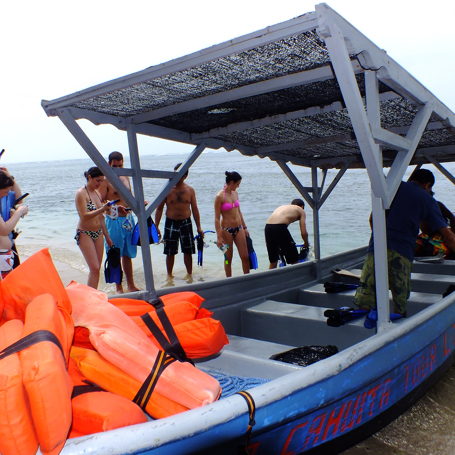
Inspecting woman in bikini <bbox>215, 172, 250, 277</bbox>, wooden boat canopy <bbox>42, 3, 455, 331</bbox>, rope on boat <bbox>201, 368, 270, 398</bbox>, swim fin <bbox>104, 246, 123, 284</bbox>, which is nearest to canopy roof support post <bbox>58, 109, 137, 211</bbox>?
wooden boat canopy <bbox>42, 3, 455, 331</bbox>

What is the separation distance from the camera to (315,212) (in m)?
6.13

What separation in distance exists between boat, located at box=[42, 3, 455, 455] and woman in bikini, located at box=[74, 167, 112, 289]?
139 centimetres

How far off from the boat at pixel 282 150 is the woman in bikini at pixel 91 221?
139 centimetres

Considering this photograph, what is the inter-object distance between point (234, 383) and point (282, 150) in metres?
3.34

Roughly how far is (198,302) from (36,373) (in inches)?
70.3

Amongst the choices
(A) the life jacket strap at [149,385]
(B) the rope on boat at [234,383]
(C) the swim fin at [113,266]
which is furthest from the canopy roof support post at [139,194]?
(A) the life jacket strap at [149,385]

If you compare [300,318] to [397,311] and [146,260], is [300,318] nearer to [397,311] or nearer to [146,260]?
[397,311]

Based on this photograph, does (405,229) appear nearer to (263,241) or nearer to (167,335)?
(167,335)

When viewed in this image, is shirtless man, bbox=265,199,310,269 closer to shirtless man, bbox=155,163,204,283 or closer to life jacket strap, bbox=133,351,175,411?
shirtless man, bbox=155,163,204,283

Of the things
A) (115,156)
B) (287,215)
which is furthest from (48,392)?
(287,215)

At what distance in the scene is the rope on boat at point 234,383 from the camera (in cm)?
271

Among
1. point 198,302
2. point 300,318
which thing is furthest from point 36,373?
point 300,318

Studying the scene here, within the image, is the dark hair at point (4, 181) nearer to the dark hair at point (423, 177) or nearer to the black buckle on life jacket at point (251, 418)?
the black buckle on life jacket at point (251, 418)

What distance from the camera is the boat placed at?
2.04 metres
